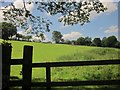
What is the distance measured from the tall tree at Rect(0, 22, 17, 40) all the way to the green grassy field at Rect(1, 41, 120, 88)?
0.36 m

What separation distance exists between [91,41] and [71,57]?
1.00 meters

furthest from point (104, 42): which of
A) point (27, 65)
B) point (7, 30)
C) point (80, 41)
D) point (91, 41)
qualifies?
point (27, 65)

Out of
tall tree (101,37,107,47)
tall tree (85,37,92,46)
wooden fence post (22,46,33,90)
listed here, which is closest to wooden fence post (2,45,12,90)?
wooden fence post (22,46,33,90)

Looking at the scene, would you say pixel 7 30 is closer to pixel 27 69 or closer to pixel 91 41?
pixel 91 41

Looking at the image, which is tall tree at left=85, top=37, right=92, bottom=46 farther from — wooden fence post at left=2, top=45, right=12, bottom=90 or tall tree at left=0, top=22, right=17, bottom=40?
wooden fence post at left=2, top=45, right=12, bottom=90

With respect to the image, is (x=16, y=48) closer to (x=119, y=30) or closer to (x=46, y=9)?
(x=46, y=9)

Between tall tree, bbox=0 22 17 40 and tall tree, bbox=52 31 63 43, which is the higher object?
tall tree, bbox=0 22 17 40

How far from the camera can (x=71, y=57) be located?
11453 mm

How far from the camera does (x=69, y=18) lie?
9.93m

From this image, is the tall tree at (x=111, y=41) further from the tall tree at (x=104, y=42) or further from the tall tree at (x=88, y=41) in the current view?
the tall tree at (x=88, y=41)

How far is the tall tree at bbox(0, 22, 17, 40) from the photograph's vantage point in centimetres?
1056

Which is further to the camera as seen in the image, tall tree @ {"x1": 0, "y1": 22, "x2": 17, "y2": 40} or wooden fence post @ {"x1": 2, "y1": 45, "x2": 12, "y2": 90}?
tall tree @ {"x1": 0, "y1": 22, "x2": 17, "y2": 40}

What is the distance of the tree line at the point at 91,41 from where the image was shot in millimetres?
11367

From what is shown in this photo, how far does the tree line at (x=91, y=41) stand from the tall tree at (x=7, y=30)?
1557mm
